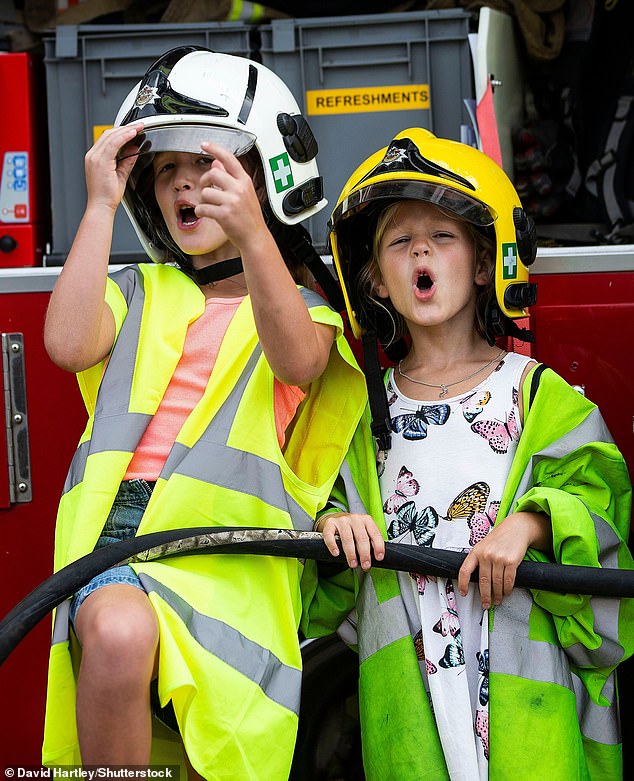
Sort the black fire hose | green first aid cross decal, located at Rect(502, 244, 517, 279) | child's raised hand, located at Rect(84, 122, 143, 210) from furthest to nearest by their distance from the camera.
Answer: green first aid cross decal, located at Rect(502, 244, 517, 279), child's raised hand, located at Rect(84, 122, 143, 210), the black fire hose

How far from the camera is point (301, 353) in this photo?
2281 millimetres

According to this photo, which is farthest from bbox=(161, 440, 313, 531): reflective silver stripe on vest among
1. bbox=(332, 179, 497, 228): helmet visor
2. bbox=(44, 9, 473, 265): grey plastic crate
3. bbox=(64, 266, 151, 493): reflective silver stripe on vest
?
bbox=(44, 9, 473, 265): grey plastic crate

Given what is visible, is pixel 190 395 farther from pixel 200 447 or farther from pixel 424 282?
pixel 424 282

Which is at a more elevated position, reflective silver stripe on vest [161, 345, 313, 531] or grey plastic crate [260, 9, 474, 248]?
grey plastic crate [260, 9, 474, 248]

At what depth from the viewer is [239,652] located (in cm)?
215

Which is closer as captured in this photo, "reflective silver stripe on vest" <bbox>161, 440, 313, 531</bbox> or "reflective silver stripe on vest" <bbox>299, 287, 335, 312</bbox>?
"reflective silver stripe on vest" <bbox>161, 440, 313, 531</bbox>

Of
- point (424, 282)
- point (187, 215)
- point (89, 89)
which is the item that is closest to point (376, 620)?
point (424, 282)

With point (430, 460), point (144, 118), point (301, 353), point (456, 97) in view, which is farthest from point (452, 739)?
point (456, 97)

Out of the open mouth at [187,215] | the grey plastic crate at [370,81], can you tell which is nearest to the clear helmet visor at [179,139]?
the open mouth at [187,215]

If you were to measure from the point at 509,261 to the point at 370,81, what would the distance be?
38.7 inches

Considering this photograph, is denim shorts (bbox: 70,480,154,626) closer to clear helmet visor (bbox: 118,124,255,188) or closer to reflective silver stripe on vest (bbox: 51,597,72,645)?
reflective silver stripe on vest (bbox: 51,597,72,645)

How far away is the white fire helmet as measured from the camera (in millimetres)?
2475

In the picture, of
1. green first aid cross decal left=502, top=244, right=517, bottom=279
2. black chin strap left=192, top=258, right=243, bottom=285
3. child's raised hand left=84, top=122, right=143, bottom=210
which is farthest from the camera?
black chin strap left=192, top=258, right=243, bottom=285

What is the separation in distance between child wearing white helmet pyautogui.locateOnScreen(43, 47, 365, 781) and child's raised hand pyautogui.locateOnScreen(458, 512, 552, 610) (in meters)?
0.39
